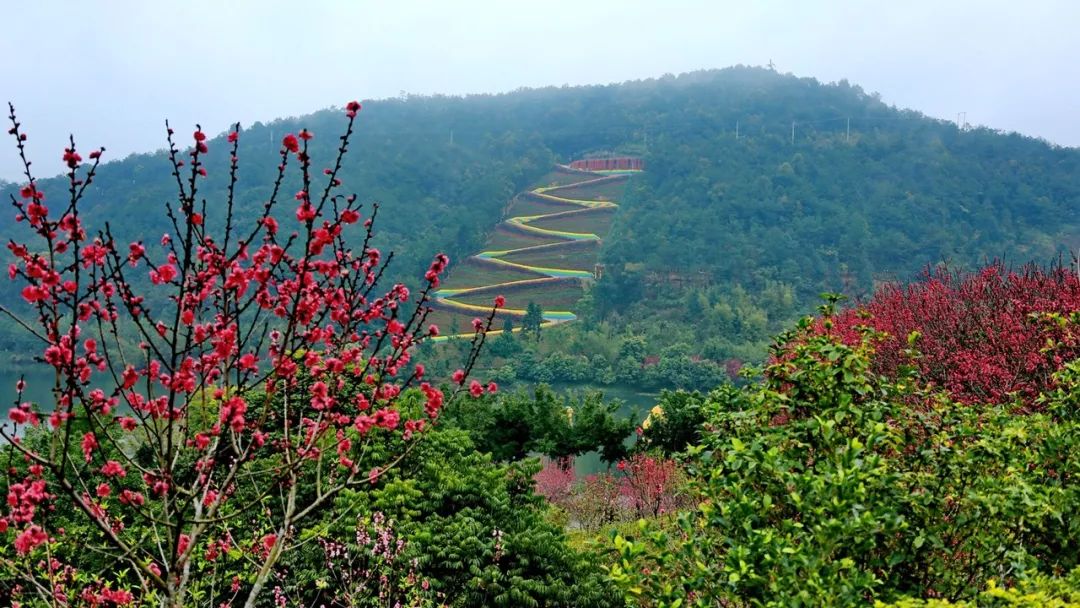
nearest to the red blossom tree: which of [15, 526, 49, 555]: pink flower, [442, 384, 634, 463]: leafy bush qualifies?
[442, 384, 634, 463]: leafy bush

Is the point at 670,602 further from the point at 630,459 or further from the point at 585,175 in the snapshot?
the point at 585,175

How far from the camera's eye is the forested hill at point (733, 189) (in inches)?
2623

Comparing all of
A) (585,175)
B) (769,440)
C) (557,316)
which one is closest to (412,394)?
(769,440)

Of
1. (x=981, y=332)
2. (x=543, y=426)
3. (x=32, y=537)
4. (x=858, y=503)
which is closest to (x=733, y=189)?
(x=543, y=426)

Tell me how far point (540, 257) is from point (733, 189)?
2618 cm

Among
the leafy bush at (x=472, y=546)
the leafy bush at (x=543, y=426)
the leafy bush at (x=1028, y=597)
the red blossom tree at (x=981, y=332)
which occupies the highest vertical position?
the leafy bush at (x=1028, y=597)

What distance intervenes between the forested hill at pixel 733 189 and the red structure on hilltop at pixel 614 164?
240 centimetres

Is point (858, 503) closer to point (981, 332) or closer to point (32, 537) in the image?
point (32, 537)

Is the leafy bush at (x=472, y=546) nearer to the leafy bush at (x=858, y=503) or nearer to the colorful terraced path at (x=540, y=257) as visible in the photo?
the leafy bush at (x=858, y=503)

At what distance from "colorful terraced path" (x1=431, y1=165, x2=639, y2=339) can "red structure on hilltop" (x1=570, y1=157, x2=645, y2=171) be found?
427 centimetres

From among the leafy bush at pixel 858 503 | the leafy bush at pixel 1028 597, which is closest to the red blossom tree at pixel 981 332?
the leafy bush at pixel 858 503

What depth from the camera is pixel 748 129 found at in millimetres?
103750

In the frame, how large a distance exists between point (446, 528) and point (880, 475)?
15.0ft

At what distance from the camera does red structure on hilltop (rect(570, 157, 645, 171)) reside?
97.7m
